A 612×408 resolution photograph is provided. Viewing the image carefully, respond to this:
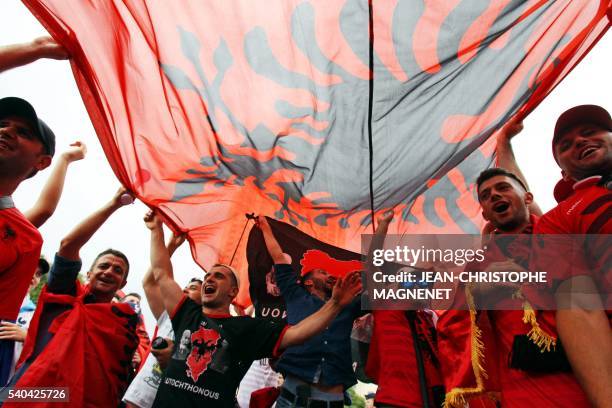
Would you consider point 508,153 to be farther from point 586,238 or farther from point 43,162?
point 43,162

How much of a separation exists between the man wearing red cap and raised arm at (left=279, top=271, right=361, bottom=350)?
115cm

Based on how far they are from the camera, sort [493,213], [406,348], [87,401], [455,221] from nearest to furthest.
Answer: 1. [493,213]
2. [406,348]
3. [87,401]
4. [455,221]

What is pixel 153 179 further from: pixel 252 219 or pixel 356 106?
pixel 356 106

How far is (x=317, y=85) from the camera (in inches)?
119

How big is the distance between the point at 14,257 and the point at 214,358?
147cm

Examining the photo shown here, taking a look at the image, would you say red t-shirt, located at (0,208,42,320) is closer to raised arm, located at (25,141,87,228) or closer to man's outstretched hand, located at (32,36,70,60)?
raised arm, located at (25,141,87,228)

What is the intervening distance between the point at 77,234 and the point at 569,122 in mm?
3546

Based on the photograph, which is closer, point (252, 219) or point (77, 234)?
point (77, 234)

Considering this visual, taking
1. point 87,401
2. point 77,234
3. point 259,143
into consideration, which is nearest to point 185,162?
point 259,143

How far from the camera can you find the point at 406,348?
2.91 m

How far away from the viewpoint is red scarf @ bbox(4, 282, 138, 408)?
3029 mm

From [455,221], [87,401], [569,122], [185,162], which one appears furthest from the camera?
[455,221]

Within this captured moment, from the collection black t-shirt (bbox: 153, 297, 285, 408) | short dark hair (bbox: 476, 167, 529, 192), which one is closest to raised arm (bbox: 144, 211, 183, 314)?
black t-shirt (bbox: 153, 297, 285, 408)

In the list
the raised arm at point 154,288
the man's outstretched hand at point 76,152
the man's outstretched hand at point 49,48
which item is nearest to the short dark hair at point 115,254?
the raised arm at point 154,288
